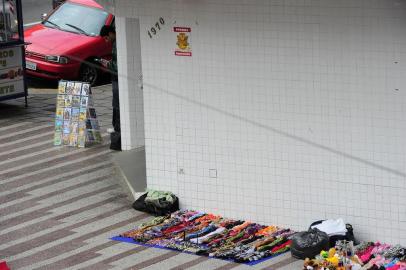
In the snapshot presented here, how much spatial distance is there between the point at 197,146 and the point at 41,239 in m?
2.30

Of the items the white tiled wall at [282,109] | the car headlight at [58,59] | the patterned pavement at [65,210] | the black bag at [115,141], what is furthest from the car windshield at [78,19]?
the white tiled wall at [282,109]

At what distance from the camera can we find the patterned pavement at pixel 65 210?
11883 millimetres

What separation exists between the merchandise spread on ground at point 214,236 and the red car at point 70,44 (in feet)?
28.2

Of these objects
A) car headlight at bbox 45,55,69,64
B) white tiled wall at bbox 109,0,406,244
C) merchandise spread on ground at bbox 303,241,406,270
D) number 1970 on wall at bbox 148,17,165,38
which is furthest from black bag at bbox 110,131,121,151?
merchandise spread on ground at bbox 303,241,406,270

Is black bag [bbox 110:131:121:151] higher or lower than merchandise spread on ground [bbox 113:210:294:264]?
higher

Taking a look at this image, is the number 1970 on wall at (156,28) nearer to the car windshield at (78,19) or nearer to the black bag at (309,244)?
the black bag at (309,244)

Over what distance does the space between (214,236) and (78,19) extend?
10.7 metres

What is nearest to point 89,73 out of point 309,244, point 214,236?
point 214,236

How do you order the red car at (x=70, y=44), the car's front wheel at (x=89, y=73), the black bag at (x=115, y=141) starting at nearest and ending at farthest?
the black bag at (x=115, y=141) < the red car at (x=70, y=44) < the car's front wheel at (x=89, y=73)

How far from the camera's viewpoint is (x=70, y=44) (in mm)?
21328

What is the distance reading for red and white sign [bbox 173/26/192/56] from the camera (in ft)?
42.2

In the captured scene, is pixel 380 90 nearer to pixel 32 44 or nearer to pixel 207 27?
pixel 207 27

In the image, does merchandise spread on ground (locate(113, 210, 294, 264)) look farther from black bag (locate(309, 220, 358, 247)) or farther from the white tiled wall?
black bag (locate(309, 220, 358, 247))

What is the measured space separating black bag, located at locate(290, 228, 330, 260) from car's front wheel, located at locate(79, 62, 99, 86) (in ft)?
34.6
